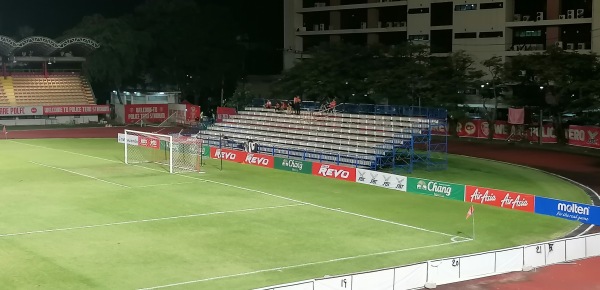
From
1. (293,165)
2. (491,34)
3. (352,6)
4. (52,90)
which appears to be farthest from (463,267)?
(52,90)

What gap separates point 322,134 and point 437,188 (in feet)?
52.2

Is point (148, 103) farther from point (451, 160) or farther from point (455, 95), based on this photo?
point (451, 160)

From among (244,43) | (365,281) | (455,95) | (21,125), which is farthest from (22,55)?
(365,281)

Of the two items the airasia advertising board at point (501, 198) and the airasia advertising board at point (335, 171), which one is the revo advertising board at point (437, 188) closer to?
the airasia advertising board at point (501, 198)

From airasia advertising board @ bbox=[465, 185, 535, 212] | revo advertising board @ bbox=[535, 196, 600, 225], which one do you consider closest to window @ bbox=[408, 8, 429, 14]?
airasia advertising board @ bbox=[465, 185, 535, 212]

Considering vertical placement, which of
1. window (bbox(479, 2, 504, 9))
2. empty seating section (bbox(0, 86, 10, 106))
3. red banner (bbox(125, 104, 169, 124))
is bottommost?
red banner (bbox(125, 104, 169, 124))

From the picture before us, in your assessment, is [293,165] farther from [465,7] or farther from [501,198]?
[465,7]

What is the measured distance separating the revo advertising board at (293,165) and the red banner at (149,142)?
12.2 metres

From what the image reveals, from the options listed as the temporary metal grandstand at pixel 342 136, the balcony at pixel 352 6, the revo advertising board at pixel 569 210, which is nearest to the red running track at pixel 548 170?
the temporary metal grandstand at pixel 342 136

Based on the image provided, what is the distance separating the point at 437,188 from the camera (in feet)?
115

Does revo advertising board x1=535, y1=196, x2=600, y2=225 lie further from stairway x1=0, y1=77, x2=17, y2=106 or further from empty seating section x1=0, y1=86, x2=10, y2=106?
stairway x1=0, y1=77, x2=17, y2=106

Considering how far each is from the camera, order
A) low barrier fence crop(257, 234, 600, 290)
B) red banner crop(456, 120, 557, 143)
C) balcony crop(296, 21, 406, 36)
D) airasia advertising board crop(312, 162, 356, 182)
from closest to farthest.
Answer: low barrier fence crop(257, 234, 600, 290) → airasia advertising board crop(312, 162, 356, 182) → red banner crop(456, 120, 557, 143) → balcony crop(296, 21, 406, 36)

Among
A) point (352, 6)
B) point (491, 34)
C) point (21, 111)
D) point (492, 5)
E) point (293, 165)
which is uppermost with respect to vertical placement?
point (352, 6)

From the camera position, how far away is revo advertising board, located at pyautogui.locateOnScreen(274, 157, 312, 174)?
43.3 m
